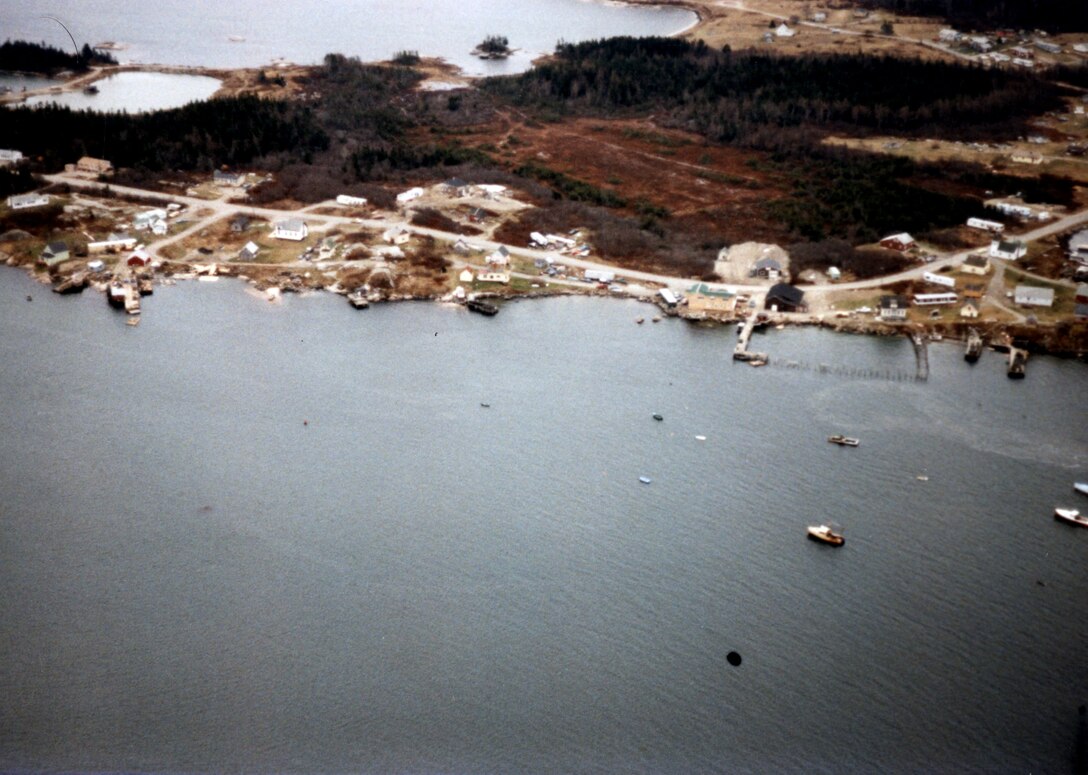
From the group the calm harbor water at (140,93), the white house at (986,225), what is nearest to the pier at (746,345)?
the white house at (986,225)

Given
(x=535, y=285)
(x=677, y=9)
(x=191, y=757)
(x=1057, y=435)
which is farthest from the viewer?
(x=677, y=9)

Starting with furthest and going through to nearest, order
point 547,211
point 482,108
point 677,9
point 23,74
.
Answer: point 677,9, point 23,74, point 482,108, point 547,211

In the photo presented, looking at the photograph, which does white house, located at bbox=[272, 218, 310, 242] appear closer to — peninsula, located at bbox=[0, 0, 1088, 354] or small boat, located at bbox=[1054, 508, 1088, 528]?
peninsula, located at bbox=[0, 0, 1088, 354]

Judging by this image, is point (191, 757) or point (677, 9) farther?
point (677, 9)

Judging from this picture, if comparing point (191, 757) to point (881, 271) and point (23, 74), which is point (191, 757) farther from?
point (23, 74)

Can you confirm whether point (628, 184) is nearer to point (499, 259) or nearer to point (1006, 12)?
point (499, 259)

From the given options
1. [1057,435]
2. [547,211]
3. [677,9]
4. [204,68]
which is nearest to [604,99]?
[547,211]
